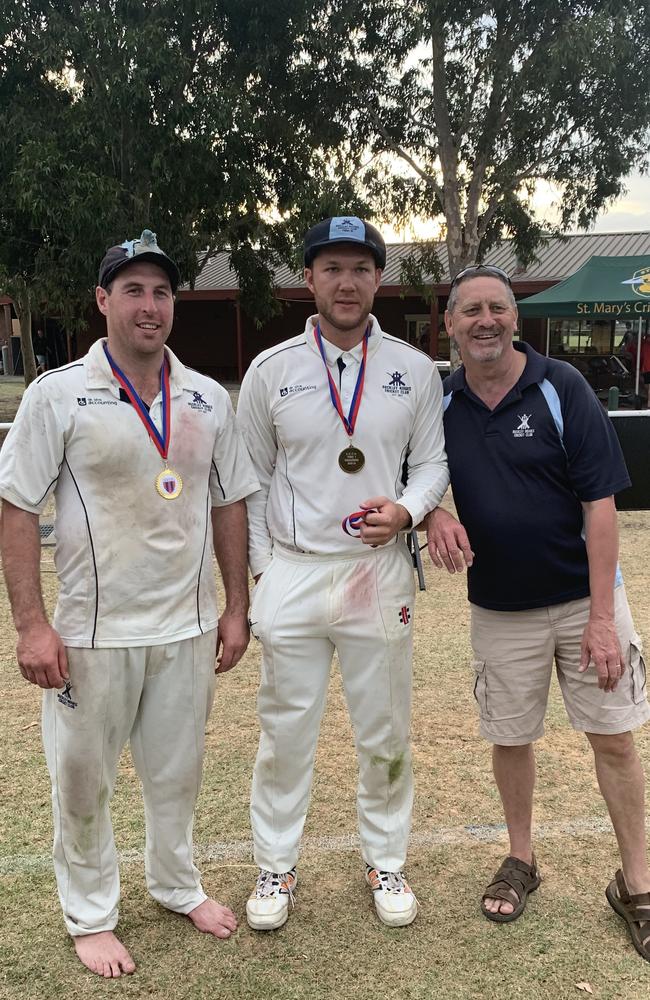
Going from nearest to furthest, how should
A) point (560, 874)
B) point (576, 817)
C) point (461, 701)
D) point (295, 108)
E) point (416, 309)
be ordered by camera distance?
point (560, 874) → point (576, 817) → point (461, 701) → point (295, 108) → point (416, 309)

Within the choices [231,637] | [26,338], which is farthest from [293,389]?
[26,338]

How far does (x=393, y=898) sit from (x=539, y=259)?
26312 millimetres

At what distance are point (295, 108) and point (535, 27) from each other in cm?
497

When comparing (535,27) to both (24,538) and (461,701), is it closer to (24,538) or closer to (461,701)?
(461,701)

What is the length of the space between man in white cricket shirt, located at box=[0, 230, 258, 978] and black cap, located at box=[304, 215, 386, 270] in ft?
1.55

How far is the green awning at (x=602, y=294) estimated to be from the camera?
15.2 m

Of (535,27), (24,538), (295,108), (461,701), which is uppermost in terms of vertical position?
(535,27)

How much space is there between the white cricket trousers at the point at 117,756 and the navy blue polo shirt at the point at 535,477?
1.00 m

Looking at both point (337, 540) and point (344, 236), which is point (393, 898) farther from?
point (344, 236)

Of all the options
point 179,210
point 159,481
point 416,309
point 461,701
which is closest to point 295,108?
point 179,210

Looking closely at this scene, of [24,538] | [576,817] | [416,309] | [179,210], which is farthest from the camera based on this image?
[416,309]

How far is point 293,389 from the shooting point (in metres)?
2.78

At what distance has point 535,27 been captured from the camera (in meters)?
16.2

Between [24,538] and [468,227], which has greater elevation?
[468,227]
